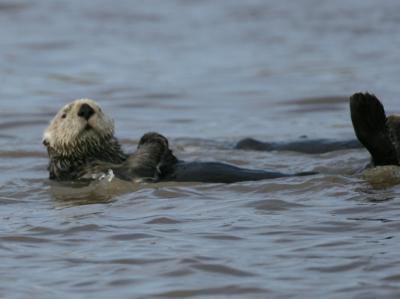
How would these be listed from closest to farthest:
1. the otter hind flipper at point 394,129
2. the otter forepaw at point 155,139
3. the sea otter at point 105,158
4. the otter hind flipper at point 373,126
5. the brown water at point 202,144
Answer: the brown water at point 202,144 < the otter hind flipper at point 373,126 < the otter hind flipper at point 394,129 < the sea otter at point 105,158 < the otter forepaw at point 155,139

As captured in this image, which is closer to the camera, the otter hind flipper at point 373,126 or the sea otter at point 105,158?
the otter hind flipper at point 373,126

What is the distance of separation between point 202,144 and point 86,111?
6.92 ft

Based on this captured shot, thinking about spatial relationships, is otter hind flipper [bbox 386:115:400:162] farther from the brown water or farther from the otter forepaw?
the otter forepaw

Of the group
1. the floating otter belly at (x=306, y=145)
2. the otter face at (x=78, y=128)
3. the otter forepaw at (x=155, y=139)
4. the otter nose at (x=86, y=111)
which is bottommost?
the floating otter belly at (x=306, y=145)

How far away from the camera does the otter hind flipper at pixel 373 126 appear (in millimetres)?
6355

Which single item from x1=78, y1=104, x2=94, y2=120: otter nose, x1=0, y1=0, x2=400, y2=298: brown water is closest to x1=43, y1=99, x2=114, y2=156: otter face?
x1=78, y1=104, x2=94, y2=120: otter nose

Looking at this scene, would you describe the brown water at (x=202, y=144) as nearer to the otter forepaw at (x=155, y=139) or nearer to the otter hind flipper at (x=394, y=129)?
the otter hind flipper at (x=394, y=129)

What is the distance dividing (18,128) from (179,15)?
7042 millimetres

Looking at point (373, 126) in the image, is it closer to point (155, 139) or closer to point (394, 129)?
point (394, 129)

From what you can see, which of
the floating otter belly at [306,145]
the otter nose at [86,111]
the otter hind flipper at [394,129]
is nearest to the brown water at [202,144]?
the floating otter belly at [306,145]

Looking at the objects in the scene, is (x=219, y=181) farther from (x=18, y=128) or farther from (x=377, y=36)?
(x=377, y=36)

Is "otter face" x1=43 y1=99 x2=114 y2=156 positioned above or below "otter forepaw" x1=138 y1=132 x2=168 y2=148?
above

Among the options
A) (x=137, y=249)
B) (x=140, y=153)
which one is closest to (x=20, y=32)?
(x=140, y=153)

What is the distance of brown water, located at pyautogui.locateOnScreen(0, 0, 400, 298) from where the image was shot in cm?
507
